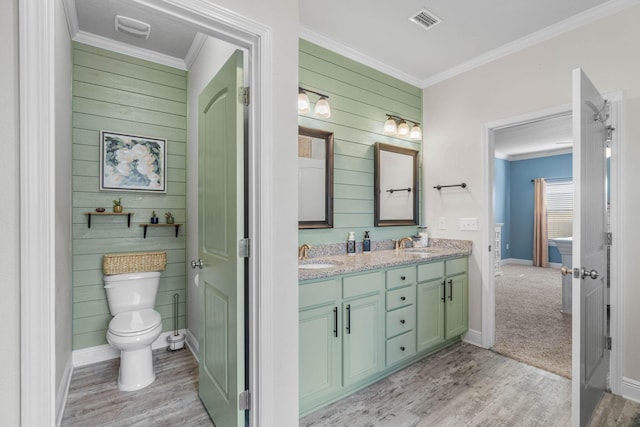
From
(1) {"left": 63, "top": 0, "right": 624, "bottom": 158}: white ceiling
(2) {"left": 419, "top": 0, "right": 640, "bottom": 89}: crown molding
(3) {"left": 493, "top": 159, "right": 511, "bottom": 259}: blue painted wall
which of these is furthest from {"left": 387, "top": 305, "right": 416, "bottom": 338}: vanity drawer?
(3) {"left": 493, "top": 159, "right": 511, "bottom": 259}: blue painted wall

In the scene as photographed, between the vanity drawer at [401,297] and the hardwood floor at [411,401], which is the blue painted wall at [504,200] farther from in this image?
the vanity drawer at [401,297]

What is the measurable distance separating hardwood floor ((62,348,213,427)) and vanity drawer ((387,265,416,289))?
4.83 feet

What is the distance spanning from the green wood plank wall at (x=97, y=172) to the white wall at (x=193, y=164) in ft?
0.39

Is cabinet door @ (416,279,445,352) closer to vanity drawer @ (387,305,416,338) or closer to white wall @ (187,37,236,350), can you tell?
vanity drawer @ (387,305,416,338)

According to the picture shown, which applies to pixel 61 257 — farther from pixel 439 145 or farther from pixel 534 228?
pixel 534 228

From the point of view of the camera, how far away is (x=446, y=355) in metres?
2.68

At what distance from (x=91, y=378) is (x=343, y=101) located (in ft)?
9.93

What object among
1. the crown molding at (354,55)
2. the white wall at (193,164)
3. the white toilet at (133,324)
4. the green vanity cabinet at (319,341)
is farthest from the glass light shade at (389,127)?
the white toilet at (133,324)

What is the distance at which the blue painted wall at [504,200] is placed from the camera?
7.29 m

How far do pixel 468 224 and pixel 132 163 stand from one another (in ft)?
10.4
